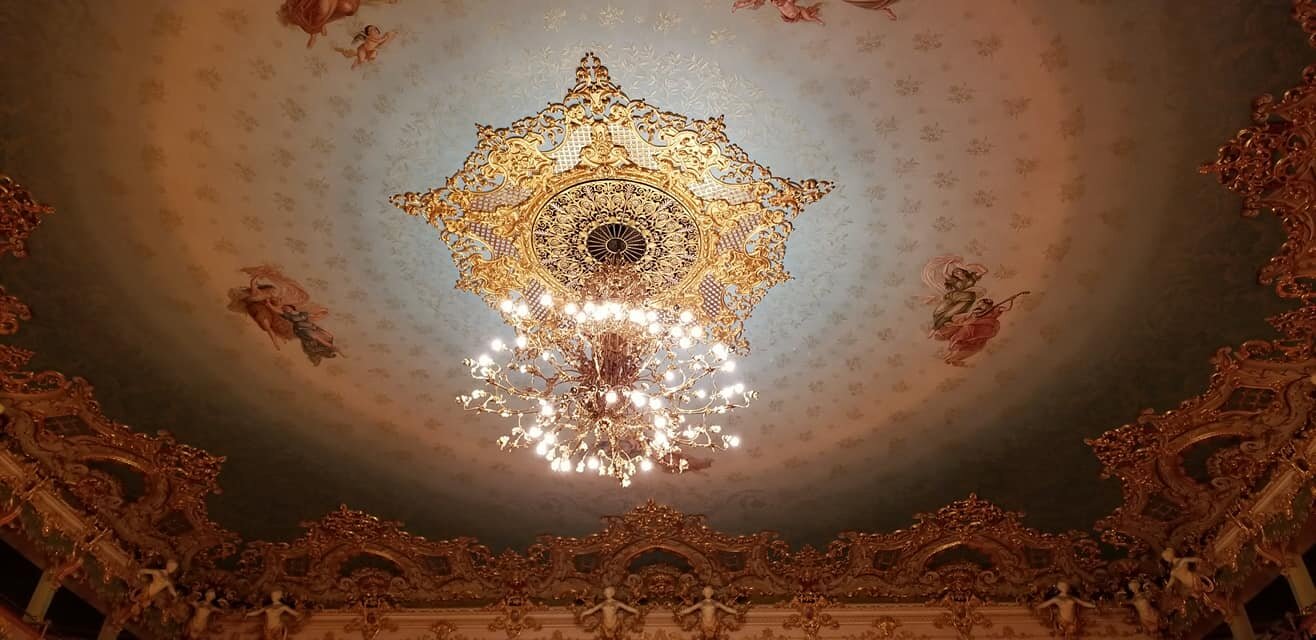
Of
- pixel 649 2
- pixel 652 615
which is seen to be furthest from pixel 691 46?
pixel 652 615

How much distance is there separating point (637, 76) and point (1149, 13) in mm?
3233

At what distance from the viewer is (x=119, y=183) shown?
6.75 meters

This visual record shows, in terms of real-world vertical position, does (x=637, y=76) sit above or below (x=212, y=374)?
above

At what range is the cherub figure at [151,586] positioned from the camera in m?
10.5

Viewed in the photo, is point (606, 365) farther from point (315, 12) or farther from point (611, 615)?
point (611, 615)

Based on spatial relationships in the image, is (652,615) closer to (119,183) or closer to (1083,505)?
(1083,505)

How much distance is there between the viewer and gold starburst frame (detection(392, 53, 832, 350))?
21.6 ft

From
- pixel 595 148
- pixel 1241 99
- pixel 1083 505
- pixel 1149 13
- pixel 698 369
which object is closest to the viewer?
pixel 1149 13

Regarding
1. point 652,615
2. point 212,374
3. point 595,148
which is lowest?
point 652,615

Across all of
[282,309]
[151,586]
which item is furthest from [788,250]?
[151,586]

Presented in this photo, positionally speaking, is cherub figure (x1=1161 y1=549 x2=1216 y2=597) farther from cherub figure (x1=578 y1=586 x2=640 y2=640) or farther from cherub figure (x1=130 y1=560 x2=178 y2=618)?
cherub figure (x1=130 y1=560 x2=178 y2=618)

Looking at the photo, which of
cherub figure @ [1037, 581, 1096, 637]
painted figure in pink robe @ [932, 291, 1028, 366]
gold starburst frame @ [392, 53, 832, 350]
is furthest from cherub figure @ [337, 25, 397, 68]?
cherub figure @ [1037, 581, 1096, 637]

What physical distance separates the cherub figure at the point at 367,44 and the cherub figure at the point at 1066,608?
964cm

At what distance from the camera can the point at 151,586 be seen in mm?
10508
